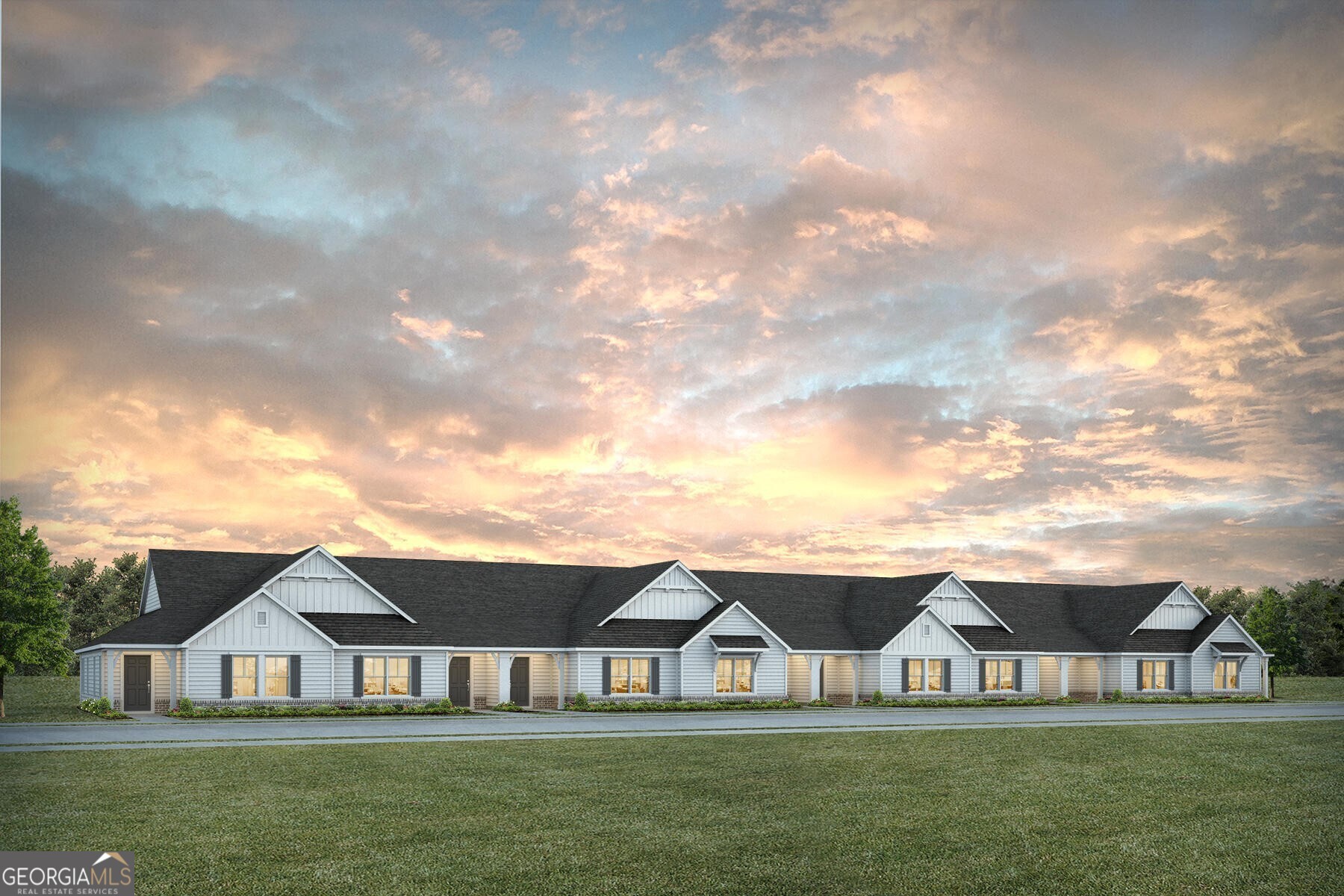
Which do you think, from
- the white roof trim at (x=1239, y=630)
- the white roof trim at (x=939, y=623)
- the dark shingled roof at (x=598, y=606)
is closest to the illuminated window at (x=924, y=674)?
the white roof trim at (x=939, y=623)

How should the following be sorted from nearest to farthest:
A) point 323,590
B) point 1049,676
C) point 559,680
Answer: point 323,590
point 559,680
point 1049,676

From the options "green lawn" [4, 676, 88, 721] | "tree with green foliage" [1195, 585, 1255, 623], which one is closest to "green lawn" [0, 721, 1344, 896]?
"green lawn" [4, 676, 88, 721]

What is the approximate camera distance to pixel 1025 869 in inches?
567

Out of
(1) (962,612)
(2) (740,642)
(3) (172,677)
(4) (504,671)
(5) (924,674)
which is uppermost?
(1) (962,612)

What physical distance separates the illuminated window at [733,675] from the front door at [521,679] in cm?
842

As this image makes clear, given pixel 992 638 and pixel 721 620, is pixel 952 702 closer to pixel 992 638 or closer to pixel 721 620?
pixel 992 638

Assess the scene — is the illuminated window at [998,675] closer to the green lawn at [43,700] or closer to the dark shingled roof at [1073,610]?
the dark shingled roof at [1073,610]

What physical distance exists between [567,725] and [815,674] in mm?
21255

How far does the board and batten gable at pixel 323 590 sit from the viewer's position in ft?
158

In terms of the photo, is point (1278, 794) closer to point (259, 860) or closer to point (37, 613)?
point (259, 860)

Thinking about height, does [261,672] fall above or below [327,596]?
below

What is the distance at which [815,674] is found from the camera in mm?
56500

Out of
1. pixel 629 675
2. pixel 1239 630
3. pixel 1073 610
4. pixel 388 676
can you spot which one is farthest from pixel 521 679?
Result: pixel 1239 630

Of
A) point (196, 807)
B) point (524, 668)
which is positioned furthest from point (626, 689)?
point (196, 807)
